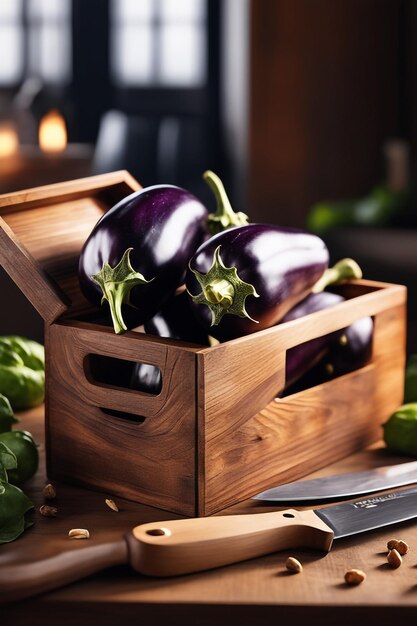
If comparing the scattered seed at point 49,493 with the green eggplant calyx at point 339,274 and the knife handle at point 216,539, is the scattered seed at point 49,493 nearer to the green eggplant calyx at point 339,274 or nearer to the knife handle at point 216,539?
the knife handle at point 216,539

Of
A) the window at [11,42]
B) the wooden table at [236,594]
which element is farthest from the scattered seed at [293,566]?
the window at [11,42]

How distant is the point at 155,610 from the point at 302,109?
13.9 ft

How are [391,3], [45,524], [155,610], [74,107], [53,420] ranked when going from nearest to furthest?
[155,610]
[45,524]
[53,420]
[391,3]
[74,107]

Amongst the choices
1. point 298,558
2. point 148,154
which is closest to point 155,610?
point 298,558

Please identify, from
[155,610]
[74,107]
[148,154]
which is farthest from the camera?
[74,107]

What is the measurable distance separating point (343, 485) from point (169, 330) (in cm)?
25

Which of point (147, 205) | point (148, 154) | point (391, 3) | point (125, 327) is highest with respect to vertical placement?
point (391, 3)

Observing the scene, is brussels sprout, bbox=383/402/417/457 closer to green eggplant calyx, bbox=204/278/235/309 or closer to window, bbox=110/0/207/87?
green eggplant calyx, bbox=204/278/235/309

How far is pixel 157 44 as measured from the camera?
6793 mm

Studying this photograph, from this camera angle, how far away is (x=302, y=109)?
16.0 ft

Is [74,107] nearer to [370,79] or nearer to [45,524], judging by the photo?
[370,79]

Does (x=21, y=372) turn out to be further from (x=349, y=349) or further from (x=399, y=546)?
(x=399, y=546)

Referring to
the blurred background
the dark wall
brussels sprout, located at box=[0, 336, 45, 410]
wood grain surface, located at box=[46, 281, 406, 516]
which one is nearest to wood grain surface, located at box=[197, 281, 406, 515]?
wood grain surface, located at box=[46, 281, 406, 516]

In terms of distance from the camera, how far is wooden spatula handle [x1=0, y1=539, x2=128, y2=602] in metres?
0.86
